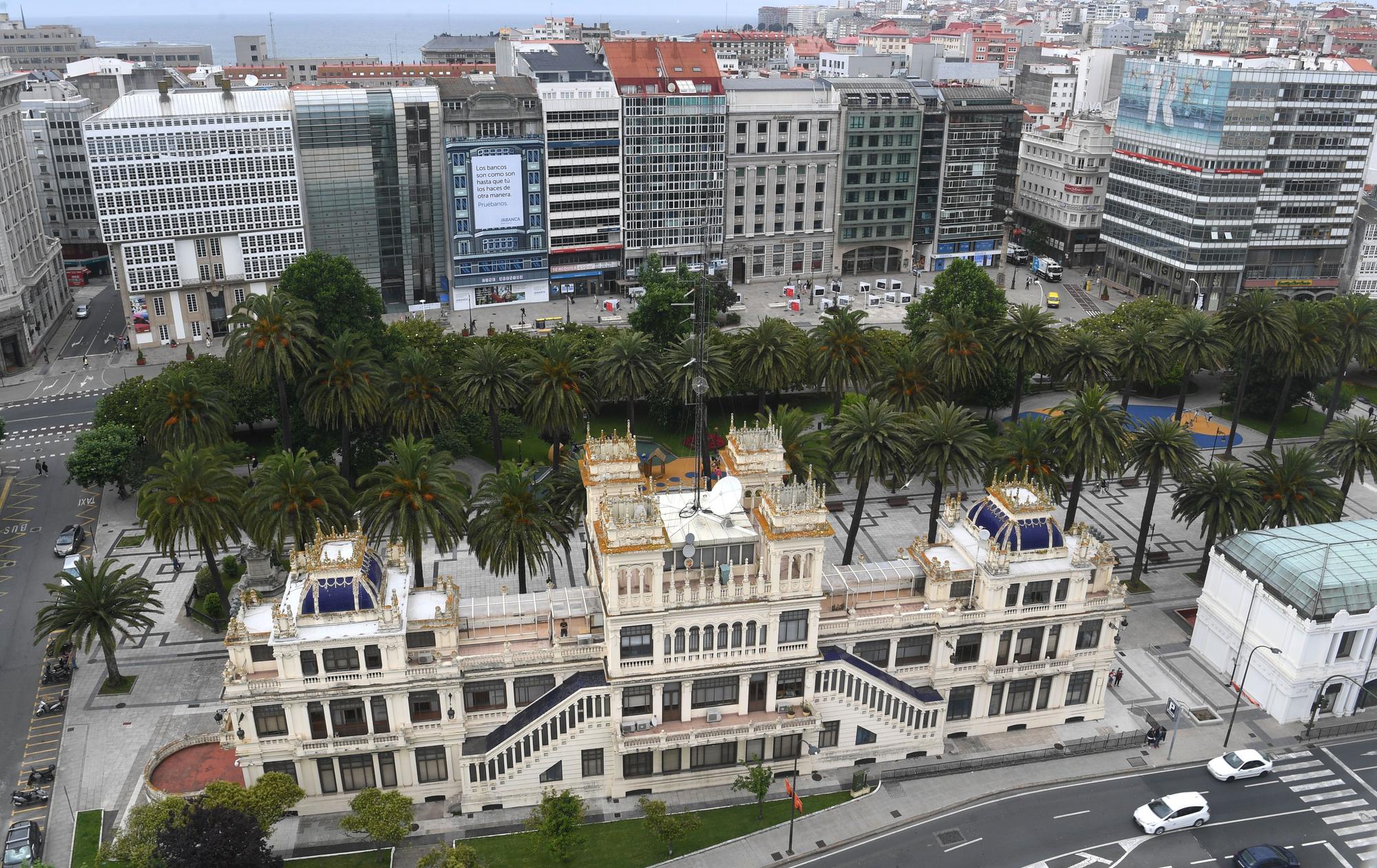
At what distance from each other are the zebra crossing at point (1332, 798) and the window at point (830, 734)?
31.4 m

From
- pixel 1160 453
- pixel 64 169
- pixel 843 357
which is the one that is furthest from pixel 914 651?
pixel 64 169

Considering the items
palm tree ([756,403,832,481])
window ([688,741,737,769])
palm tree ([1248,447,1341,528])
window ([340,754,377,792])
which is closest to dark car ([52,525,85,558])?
window ([340,754,377,792])

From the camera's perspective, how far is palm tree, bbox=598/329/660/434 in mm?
112688

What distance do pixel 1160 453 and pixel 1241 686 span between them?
66.9 ft

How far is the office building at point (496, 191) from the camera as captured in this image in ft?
533

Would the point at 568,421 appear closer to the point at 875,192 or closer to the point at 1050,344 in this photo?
the point at 1050,344

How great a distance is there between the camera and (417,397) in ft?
342

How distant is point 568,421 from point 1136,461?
52.6 metres

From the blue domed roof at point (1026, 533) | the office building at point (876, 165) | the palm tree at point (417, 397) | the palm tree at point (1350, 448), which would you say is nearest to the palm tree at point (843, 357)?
the blue domed roof at point (1026, 533)

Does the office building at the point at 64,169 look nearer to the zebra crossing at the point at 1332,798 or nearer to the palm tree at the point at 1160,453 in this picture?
the palm tree at the point at 1160,453

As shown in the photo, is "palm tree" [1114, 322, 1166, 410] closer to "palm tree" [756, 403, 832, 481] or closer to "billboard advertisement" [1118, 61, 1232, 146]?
"palm tree" [756, 403, 832, 481]

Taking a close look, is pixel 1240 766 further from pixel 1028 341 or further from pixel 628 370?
pixel 628 370

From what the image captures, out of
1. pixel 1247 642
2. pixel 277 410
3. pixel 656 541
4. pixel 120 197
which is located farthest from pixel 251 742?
pixel 120 197

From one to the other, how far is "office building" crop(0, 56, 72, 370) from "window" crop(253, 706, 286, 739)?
351 ft
